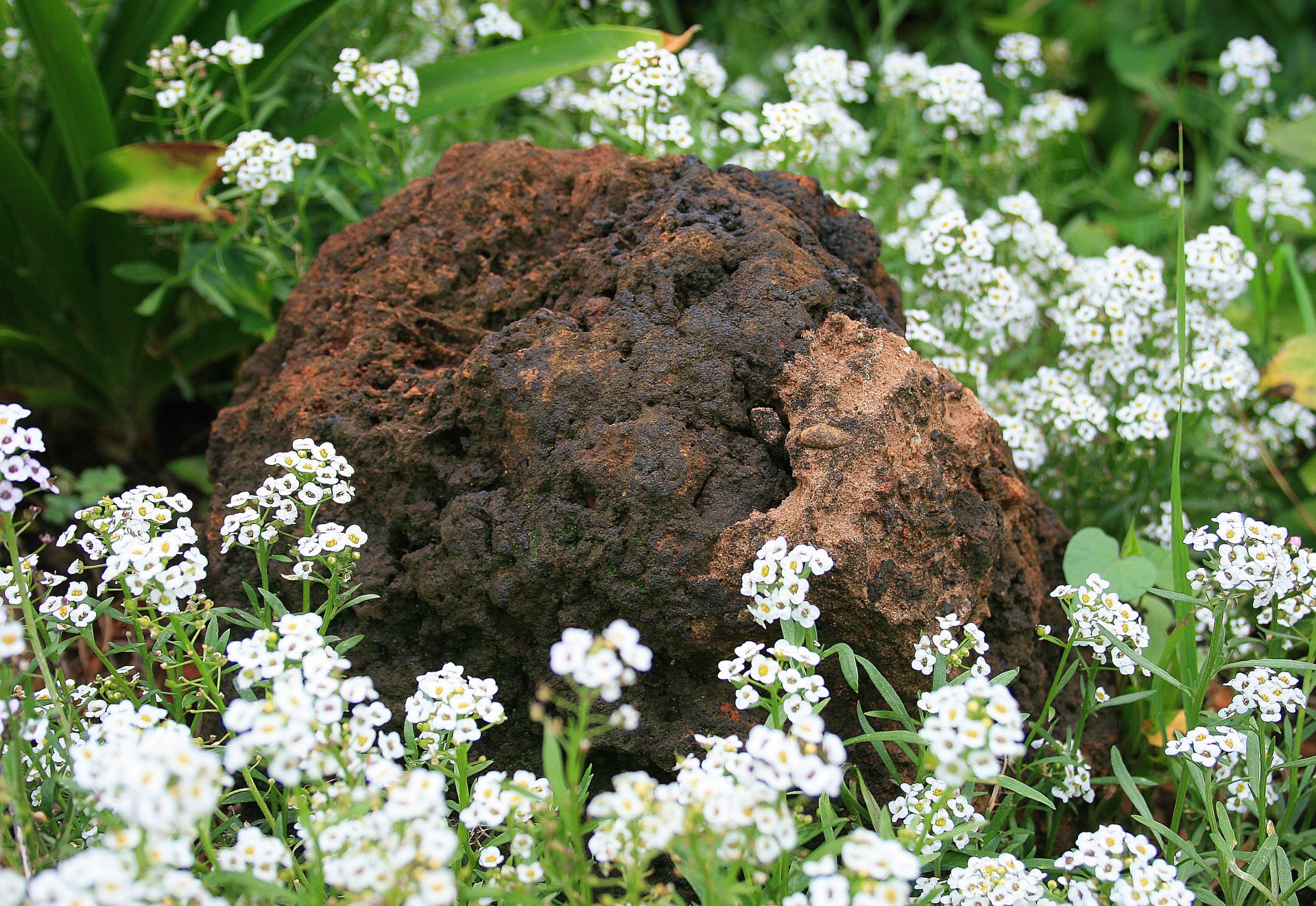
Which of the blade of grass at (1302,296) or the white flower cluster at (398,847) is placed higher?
the white flower cluster at (398,847)

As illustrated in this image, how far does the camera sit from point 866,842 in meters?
1.60

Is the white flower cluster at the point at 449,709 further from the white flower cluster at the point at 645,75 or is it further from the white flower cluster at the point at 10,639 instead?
the white flower cluster at the point at 645,75

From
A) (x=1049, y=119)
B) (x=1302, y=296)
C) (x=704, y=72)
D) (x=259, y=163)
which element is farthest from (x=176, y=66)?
(x=1302, y=296)

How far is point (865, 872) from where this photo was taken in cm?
154

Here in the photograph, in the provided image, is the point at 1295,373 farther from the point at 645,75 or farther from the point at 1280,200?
the point at 645,75

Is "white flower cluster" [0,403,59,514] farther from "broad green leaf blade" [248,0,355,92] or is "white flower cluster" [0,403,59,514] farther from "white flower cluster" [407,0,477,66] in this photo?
"white flower cluster" [407,0,477,66]

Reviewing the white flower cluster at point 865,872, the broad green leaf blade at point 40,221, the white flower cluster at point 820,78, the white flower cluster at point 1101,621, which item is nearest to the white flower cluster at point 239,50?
the broad green leaf blade at point 40,221

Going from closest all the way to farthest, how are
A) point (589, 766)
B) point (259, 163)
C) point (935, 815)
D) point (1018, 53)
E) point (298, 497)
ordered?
1. point (935, 815)
2. point (589, 766)
3. point (298, 497)
4. point (259, 163)
5. point (1018, 53)

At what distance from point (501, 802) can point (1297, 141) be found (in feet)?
15.2

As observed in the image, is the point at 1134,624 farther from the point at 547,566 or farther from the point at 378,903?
the point at 378,903

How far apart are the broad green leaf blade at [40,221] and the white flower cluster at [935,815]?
337 cm

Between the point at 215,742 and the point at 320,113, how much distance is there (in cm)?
257

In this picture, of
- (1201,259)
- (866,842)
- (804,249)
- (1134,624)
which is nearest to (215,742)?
(866,842)

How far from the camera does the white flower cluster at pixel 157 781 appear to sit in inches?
54.9
